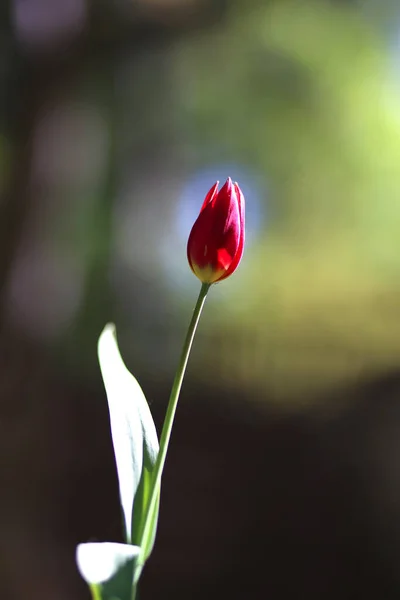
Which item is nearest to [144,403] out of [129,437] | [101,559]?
[129,437]

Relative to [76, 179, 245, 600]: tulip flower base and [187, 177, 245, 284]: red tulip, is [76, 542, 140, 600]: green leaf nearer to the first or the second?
[76, 179, 245, 600]: tulip flower base

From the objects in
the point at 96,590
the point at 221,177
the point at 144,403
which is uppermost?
the point at 221,177

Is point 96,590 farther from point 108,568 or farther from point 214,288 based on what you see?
point 214,288

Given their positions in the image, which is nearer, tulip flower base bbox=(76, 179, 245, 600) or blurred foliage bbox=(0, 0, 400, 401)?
tulip flower base bbox=(76, 179, 245, 600)

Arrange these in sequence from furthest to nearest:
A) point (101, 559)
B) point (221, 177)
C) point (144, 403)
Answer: point (221, 177) → point (144, 403) → point (101, 559)

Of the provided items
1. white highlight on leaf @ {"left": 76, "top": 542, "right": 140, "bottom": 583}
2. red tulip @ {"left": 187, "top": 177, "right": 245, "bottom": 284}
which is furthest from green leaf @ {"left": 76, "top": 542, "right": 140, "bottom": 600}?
red tulip @ {"left": 187, "top": 177, "right": 245, "bottom": 284}

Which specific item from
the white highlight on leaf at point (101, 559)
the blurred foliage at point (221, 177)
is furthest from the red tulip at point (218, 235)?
the blurred foliage at point (221, 177)
